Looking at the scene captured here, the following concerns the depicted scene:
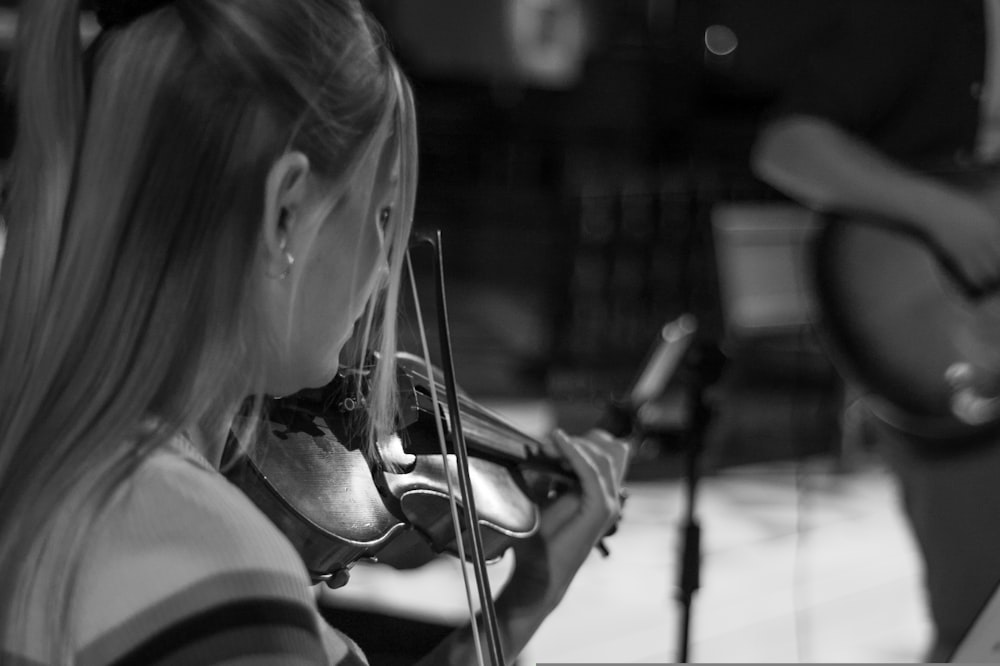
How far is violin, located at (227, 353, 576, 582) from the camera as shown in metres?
0.67

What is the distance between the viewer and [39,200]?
21.0 inches

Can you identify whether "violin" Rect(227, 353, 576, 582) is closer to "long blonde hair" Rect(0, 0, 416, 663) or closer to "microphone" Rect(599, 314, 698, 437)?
"long blonde hair" Rect(0, 0, 416, 663)

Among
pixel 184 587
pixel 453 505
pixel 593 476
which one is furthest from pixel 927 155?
pixel 184 587

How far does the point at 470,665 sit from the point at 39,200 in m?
0.39

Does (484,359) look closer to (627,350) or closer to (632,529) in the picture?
(627,350)

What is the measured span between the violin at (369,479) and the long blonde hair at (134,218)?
153 millimetres

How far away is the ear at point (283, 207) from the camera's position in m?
0.53

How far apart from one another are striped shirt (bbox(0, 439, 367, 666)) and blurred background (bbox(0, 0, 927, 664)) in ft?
8.18

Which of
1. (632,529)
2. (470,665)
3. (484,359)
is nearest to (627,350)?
(484,359)

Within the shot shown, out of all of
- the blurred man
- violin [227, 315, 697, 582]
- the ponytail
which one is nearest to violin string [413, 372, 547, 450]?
violin [227, 315, 697, 582]

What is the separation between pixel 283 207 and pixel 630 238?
13.6ft

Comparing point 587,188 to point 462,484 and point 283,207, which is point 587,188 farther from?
point 283,207

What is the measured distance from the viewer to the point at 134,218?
52cm

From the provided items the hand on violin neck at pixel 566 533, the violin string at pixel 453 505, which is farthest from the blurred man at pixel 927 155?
the violin string at pixel 453 505
